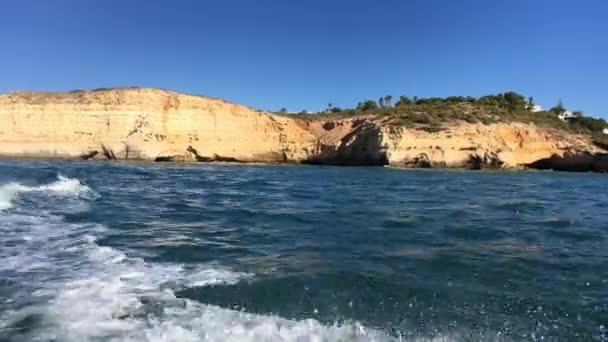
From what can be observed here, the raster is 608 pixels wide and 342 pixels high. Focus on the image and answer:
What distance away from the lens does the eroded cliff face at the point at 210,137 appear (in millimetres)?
45281

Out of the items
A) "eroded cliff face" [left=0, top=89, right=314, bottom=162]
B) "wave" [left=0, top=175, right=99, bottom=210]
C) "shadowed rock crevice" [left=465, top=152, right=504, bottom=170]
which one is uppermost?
"eroded cliff face" [left=0, top=89, right=314, bottom=162]

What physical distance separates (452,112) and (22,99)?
1619 inches

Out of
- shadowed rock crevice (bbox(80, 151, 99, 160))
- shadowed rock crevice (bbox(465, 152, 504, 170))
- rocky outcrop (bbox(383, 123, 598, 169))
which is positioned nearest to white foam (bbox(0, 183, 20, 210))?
shadowed rock crevice (bbox(80, 151, 99, 160))

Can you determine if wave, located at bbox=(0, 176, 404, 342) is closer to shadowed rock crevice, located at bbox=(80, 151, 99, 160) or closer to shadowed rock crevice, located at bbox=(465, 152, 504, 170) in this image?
shadowed rock crevice, located at bbox=(80, 151, 99, 160)

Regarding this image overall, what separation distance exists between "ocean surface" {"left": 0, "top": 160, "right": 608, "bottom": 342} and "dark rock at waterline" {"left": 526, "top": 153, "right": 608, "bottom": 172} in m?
39.2

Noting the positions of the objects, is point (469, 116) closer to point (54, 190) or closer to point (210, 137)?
point (210, 137)

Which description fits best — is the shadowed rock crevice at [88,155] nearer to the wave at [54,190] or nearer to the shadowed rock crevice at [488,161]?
the wave at [54,190]

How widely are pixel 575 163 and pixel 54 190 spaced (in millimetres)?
46006

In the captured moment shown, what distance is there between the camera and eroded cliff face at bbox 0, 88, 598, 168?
45.3 meters

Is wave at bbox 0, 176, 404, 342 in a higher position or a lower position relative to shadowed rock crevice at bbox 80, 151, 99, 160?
lower

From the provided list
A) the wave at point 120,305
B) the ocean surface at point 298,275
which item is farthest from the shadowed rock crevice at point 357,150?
the wave at point 120,305

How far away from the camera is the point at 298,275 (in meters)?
6.65

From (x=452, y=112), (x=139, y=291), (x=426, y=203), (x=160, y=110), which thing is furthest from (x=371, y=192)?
(x=452, y=112)

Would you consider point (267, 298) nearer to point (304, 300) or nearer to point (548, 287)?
point (304, 300)
